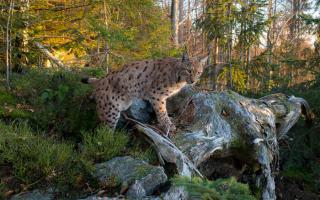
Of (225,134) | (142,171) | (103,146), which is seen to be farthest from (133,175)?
(225,134)

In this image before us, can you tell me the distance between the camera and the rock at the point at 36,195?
13.4ft

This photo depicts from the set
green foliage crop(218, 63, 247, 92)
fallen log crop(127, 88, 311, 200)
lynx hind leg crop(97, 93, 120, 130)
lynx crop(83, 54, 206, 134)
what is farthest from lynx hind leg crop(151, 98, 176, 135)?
green foliage crop(218, 63, 247, 92)

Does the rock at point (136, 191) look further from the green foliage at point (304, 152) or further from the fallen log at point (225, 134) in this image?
the green foliage at point (304, 152)

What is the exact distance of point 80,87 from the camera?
20.3 ft

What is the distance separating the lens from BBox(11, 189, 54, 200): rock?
4.10 meters

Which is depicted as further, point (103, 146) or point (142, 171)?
point (103, 146)

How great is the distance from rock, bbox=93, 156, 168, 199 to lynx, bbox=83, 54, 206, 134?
4.31 ft

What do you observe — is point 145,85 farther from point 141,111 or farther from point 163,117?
point 163,117

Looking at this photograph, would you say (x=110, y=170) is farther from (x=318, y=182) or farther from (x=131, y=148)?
(x=318, y=182)

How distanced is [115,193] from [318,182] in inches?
174

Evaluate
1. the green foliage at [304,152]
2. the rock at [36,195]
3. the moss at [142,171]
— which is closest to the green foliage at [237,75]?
the green foliage at [304,152]

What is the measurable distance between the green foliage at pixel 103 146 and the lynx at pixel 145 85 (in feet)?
3.02

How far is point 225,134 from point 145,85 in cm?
178

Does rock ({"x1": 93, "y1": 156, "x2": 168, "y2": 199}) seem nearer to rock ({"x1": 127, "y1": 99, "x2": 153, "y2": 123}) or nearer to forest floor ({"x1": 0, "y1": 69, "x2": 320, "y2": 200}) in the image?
forest floor ({"x1": 0, "y1": 69, "x2": 320, "y2": 200})
